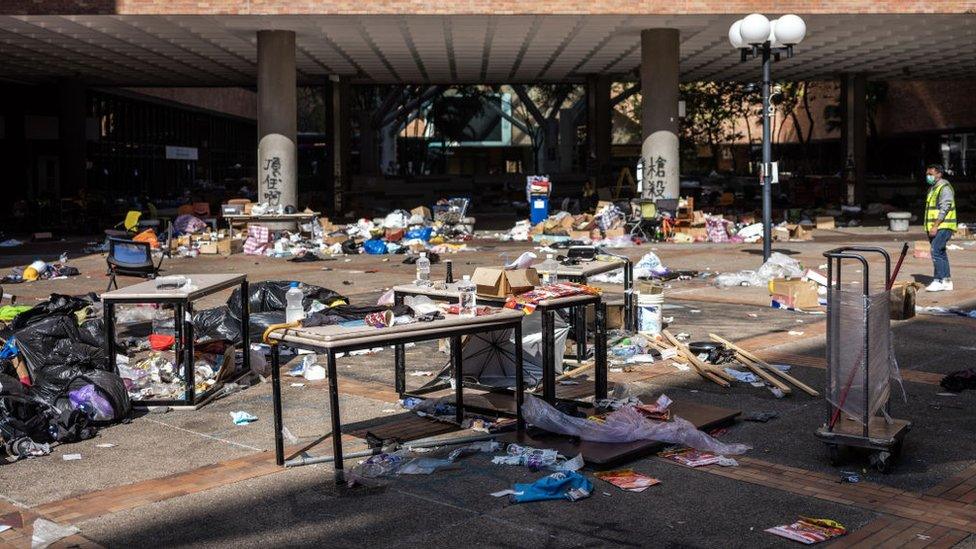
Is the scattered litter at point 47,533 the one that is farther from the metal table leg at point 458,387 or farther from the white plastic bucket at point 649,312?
the white plastic bucket at point 649,312

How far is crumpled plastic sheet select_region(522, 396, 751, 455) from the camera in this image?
7.34 meters

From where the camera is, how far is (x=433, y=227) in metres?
27.5

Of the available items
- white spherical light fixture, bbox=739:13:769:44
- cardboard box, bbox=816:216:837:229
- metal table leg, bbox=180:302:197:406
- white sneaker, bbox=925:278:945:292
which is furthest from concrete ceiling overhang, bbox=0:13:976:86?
metal table leg, bbox=180:302:197:406

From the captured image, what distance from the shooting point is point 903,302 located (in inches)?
511

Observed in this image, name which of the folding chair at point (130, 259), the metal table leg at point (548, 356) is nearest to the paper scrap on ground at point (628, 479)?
the metal table leg at point (548, 356)

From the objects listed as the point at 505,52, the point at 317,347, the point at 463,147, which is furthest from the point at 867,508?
the point at 463,147

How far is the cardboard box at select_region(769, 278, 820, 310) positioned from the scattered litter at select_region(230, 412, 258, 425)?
783 centimetres

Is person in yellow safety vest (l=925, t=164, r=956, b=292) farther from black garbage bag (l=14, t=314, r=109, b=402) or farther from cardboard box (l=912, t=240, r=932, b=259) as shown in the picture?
black garbage bag (l=14, t=314, r=109, b=402)

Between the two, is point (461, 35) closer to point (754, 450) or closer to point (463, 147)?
Result: point (754, 450)

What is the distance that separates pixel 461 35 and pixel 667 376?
2069 cm

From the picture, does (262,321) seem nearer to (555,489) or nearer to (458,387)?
(458,387)

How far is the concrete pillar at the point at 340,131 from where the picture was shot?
4056cm

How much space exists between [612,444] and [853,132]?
37.8 metres

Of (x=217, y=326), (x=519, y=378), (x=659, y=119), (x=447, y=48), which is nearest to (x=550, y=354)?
(x=519, y=378)
